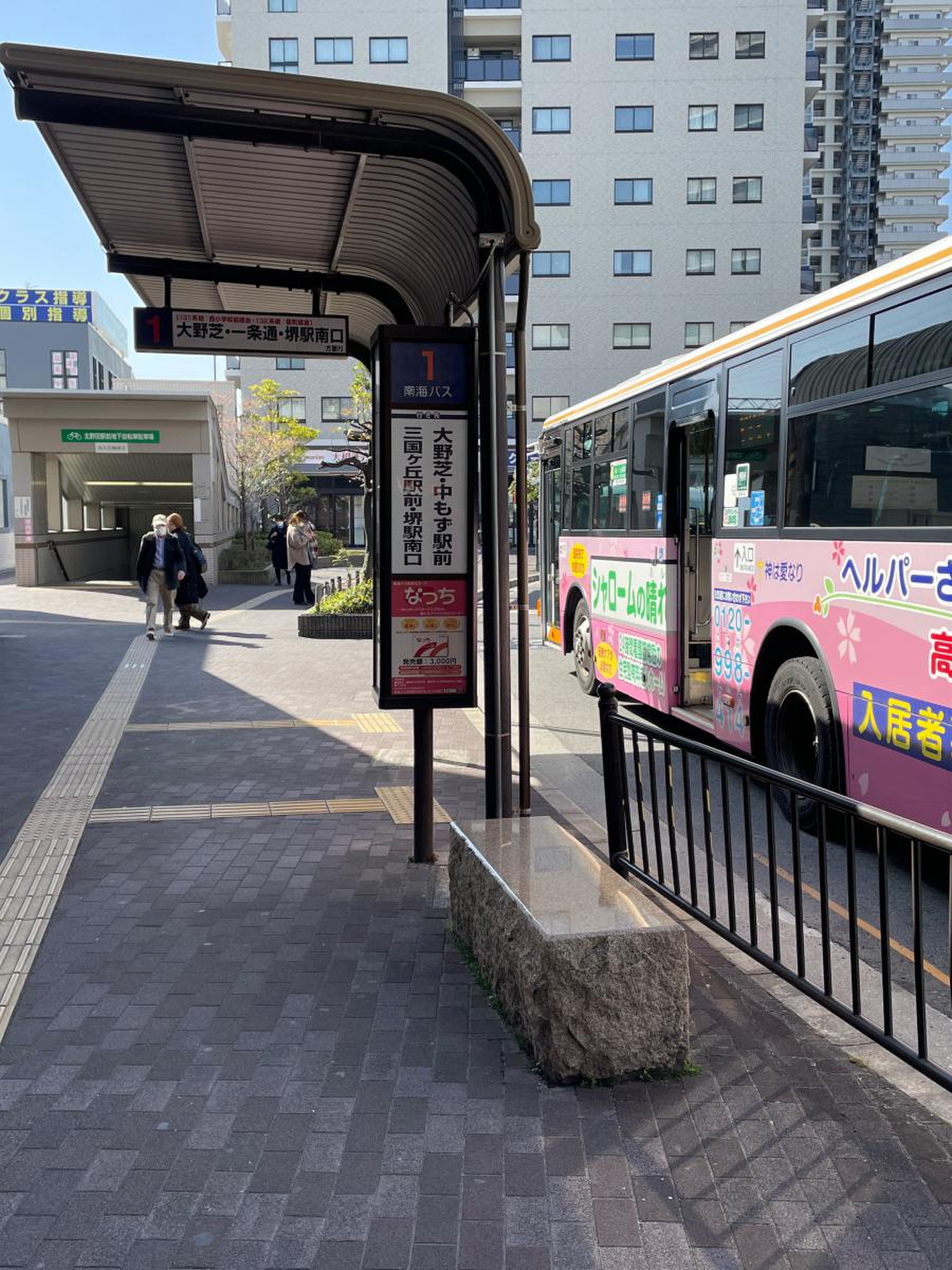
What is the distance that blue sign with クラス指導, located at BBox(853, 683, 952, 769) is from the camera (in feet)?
16.9

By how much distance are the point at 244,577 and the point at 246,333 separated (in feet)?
76.3

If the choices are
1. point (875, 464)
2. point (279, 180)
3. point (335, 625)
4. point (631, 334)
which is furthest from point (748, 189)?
point (279, 180)

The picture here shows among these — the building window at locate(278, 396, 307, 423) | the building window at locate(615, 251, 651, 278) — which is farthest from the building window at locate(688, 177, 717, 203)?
the building window at locate(278, 396, 307, 423)

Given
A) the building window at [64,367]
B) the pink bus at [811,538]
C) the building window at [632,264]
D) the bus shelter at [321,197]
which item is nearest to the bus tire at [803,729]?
the pink bus at [811,538]

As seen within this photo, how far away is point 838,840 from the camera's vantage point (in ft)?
21.6

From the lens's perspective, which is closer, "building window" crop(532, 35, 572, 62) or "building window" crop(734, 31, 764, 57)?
"building window" crop(734, 31, 764, 57)

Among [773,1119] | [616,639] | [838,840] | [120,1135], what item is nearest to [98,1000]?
[120,1135]

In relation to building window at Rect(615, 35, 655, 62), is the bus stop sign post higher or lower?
lower

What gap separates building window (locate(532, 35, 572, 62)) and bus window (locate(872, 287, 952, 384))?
48708mm

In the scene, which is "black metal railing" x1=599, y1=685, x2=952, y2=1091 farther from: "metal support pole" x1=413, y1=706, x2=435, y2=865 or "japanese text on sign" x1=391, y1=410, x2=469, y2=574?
"japanese text on sign" x1=391, y1=410, x2=469, y2=574

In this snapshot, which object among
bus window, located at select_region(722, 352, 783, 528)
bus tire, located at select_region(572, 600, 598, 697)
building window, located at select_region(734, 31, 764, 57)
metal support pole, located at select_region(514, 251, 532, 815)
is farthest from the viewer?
building window, located at select_region(734, 31, 764, 57)

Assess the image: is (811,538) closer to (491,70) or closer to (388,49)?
(491,70)

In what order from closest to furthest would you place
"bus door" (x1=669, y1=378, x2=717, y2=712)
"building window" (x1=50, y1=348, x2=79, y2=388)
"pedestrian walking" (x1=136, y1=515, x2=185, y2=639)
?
"bus door" (x1=669, y1=378, x2=717, y2=712)
"pedestrian walking" (x1=136, y1=515, x2=185, y2=639)
"building window" (x1=50, y1=348, x2=79, y2=388)

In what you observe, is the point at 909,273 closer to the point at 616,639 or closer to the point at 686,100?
the point at 616,639
